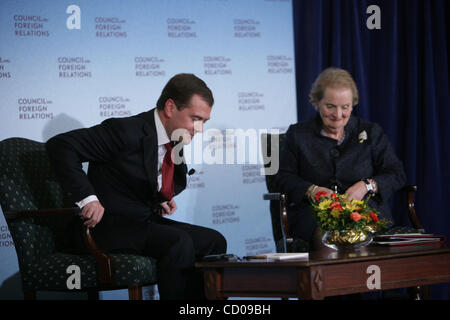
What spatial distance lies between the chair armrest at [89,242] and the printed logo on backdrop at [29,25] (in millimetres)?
1489

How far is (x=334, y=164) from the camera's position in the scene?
3701 mm

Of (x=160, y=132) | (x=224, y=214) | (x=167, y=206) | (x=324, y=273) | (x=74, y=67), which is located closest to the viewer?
(x=324, y=273)

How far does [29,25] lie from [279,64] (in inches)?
70.9

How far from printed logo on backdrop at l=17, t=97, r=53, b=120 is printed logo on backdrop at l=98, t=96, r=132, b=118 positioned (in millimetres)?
330

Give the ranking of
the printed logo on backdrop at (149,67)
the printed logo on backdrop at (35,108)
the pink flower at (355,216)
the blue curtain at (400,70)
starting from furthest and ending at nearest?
the blue curtain at (400,70)
the printed logo on backdrop at (149,67)
the printed logo on backdrop at (35,108)
the pink flower at (355,216)

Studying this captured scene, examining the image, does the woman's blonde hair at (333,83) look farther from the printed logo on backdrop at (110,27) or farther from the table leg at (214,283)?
the table leg at (214,283)

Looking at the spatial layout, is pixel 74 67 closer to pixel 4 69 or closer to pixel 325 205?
pixel 4 69

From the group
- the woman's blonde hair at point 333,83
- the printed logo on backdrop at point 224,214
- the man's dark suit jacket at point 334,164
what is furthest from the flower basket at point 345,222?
the printed logo on backdrop at point 224,214

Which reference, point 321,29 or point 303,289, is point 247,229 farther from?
point 303,289

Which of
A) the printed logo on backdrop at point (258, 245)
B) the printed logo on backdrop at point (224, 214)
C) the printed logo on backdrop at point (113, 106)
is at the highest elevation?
the printed logo on backdrop at point (113, 106)

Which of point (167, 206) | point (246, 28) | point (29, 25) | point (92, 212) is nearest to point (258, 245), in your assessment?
point (167, 206)

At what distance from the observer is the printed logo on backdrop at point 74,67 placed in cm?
394

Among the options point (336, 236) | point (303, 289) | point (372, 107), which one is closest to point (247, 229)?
point (372, 107)

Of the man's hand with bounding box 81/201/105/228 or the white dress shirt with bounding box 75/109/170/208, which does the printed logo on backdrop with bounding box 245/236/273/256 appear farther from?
the man's hand with bounding box 81/201/105/228
